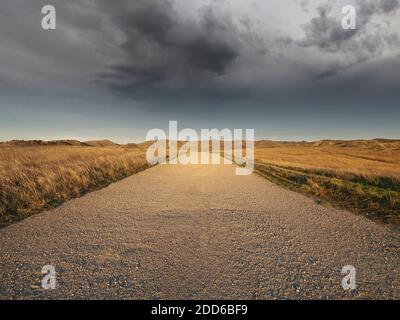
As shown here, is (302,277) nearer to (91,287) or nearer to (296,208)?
(91,287)

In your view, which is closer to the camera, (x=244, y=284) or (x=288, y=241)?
(x=244, y=284)

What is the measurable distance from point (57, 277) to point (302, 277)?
3805 millimetres

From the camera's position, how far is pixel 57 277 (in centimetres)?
326

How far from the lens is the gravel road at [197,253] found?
9.87 feet

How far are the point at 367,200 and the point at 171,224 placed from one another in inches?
274

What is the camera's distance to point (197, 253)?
399 centimetres

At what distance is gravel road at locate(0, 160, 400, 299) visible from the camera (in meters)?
3.01

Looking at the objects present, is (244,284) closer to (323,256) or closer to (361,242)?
(323,256)
